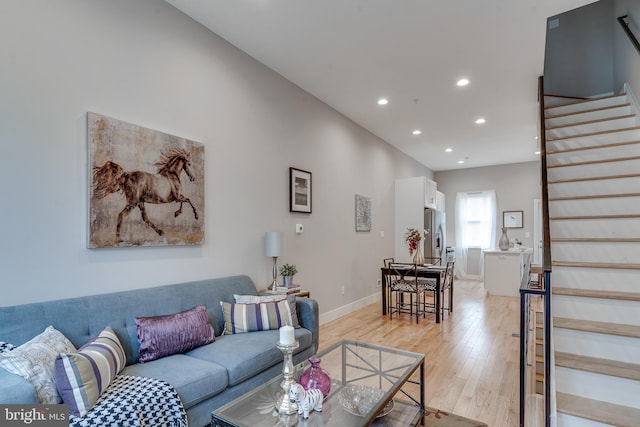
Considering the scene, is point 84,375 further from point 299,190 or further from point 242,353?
point 299,190

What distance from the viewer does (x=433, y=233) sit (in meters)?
7.09

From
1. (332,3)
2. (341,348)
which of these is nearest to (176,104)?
(332,3)

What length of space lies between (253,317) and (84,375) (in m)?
1.26

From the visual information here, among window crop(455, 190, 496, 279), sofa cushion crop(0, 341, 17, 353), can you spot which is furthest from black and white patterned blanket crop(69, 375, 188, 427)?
window crop(455, 190, 496, 279)

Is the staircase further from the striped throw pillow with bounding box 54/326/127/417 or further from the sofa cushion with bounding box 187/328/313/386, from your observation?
the striped throw pillow with bounding box 54/326/127/417

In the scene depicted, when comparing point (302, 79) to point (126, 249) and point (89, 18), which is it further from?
point (126, 249)

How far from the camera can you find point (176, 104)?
271 cm

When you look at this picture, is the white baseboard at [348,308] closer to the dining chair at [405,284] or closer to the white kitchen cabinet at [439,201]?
the dining chair at [405,284]

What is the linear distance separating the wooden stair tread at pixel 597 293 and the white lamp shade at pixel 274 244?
7.71 ft

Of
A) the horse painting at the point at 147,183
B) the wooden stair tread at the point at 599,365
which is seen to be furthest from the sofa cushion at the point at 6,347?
the wooden stair tread at the point at 599,365

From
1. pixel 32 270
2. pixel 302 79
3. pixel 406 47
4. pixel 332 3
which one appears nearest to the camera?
pixel 32 270

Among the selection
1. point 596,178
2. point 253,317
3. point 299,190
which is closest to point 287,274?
point 253,317

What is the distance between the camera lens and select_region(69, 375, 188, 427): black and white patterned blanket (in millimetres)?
1437

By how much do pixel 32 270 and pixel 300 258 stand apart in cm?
257
